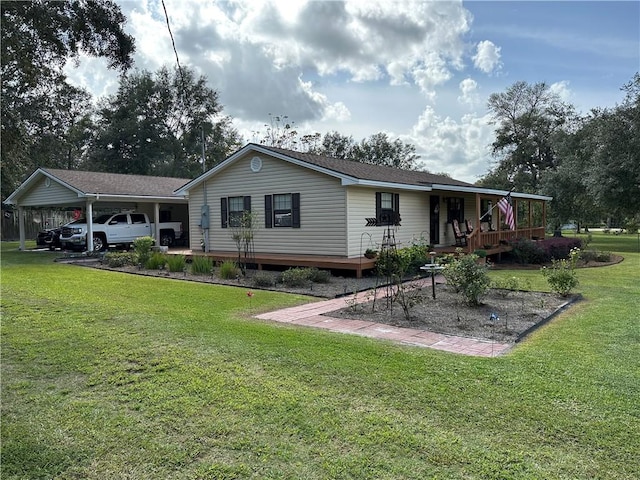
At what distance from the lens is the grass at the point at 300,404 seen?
2.87 metres

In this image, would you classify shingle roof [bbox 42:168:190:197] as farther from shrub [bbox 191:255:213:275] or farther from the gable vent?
shrub [bbox 191:255:213:275]

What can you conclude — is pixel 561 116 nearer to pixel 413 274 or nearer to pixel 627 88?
pixel 627 88

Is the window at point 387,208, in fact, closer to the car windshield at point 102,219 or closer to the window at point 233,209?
the window at point 233,209

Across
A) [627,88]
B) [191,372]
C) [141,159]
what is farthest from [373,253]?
[141,159]

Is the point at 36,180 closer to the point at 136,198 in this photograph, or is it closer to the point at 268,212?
the point at 136,198

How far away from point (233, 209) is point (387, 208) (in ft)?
16.7

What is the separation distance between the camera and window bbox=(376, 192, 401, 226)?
1370 cm

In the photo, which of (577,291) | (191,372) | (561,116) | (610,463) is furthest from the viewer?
(561,116)

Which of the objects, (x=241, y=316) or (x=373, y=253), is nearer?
(x=241, y=316)

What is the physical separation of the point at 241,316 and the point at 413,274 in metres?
6.49

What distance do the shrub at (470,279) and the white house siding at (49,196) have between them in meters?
16.5

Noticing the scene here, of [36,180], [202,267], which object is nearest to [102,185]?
[36,180]

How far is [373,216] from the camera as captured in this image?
13.5 metres

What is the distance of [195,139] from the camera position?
39.0 meters
